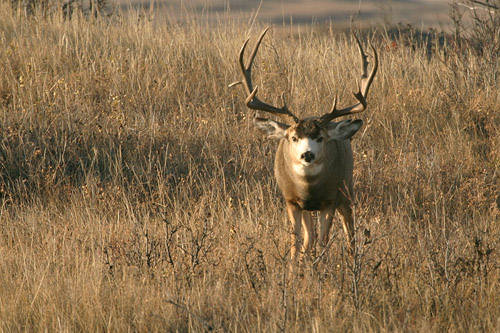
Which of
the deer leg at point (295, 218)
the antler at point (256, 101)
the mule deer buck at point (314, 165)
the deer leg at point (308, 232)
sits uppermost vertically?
the antler at point (256, 101)

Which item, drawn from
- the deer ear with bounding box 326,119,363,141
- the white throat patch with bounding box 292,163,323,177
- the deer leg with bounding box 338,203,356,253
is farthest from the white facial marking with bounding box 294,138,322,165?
the deer leg with bounding box 338,203,356,253

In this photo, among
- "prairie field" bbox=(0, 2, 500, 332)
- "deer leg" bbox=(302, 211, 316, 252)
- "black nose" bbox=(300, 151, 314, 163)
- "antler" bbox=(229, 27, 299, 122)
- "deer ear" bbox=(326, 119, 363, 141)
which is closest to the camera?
"prairie field" bbox=(0, 2, 500, 332)

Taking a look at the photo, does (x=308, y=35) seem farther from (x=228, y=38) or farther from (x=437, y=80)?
(x=437, y=80)

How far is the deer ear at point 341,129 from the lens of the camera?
16.5 ft

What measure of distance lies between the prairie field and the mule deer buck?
19 centimetres

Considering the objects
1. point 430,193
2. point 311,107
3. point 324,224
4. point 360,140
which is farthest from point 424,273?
point 311,107

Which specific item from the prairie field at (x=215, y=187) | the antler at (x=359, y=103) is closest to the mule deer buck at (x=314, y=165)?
the antler at (x=359, y=103)

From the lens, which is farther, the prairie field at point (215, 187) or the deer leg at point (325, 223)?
the deer leg at point (325, 223)

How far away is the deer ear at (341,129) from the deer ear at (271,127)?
1.16ft

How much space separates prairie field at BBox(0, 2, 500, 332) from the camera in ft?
13.4

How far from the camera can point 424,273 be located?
4.42 meters

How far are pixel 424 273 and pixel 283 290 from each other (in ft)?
3.23

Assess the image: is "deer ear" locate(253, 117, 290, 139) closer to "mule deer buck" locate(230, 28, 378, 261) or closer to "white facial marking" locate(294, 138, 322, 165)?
"mule deer buck" locate(230, 28, 378, 261)

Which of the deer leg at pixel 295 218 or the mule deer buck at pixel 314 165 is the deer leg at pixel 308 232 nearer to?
the mule deer buck at pixel 314 165
